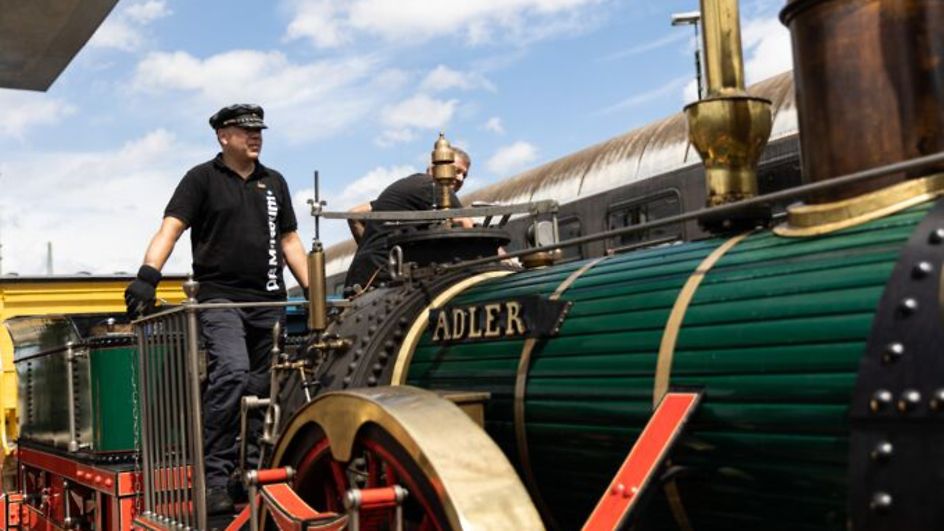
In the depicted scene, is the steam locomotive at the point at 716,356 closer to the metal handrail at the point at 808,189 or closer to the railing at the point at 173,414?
the metal handrail at the point at 808,189

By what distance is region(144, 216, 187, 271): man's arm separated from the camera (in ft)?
13.8

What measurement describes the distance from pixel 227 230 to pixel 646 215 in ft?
11.6

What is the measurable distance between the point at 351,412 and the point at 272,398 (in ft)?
3.45

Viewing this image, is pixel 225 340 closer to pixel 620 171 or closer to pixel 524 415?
pixel 524 415

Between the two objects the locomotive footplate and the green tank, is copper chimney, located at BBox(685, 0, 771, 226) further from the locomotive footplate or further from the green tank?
the locomotive footplate

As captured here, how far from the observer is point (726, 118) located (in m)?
2.65

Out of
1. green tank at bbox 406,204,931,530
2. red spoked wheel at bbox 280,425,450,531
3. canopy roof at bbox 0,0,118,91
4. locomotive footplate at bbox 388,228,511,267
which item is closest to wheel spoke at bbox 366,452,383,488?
red spoked wheel at bbox 280,425,450,531

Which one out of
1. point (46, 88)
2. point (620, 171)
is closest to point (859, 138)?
point (620, 171)

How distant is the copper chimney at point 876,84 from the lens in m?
2.21

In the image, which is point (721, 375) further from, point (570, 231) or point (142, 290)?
point (570, 231)

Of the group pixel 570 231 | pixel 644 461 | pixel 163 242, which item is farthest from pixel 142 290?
pixel 570 231

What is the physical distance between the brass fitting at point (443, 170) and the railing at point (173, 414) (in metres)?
0.80

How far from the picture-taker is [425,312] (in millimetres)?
3262

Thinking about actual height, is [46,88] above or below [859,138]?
above
